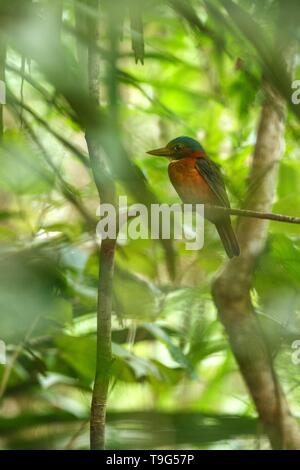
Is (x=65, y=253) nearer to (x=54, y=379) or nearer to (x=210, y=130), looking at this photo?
(x=54, y=379)

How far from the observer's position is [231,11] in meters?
0.40

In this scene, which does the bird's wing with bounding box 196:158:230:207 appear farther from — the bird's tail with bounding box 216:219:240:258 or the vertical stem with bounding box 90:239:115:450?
the vertical stem with bounding box 90:239:115:450

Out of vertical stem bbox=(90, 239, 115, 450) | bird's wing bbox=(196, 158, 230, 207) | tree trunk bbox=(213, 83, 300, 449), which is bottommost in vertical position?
vertical stem bbox=(90, 239, 115, 450)

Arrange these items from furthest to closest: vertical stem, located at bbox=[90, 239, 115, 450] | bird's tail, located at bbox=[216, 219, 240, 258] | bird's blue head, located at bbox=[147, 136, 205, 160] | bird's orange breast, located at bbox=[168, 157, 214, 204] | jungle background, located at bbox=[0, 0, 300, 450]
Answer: bird's orange breast, located at bbox=[168, 157, 214, 204] → bird's blue head, located at bbox=[147, 136, 205, 160] → bird's tail, located at bbox=[216, 219, 240, 258] → vertical stem, located at bbox=[90, 239, 115, 450] → jungle background, located at bbox=[0, 0, 300, 450]

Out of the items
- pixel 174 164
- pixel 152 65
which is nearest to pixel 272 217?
pixel 174 164

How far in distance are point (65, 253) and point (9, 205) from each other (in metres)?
1.51

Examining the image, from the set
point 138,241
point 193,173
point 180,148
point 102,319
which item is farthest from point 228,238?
point 102,319

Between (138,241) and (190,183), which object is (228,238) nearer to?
(138,241)

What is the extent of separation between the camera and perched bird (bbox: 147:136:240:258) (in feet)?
6.65

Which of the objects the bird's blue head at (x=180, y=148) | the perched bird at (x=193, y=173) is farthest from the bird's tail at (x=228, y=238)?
the bird's blue head at (x=180, y=148)

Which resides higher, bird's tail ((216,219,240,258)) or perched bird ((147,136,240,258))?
perched bird ((147,136,240,258))

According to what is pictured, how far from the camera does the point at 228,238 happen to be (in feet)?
5.83

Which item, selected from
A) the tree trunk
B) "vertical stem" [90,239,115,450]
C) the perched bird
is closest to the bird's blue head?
the perched bird

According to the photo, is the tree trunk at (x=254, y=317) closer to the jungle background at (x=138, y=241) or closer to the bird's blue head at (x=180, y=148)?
the jungle background at (x=138, y=241)
